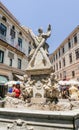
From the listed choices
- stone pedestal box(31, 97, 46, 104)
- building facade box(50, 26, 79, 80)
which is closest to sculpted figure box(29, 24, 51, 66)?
stone pedestal box(31, 97, 46, 104)

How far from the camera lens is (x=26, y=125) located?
139 inches

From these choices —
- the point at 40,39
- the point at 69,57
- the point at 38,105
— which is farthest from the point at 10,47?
the point at 38,105

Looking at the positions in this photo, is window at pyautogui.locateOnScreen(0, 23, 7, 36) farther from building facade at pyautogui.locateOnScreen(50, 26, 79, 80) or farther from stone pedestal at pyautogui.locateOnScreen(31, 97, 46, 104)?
stone pedestal at pyautogui.locateOnScreen(31, 97, 46, 104)

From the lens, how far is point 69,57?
31609 millimetres

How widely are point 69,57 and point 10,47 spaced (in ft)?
44.6

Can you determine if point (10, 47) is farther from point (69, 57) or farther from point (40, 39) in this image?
point (40, 39)

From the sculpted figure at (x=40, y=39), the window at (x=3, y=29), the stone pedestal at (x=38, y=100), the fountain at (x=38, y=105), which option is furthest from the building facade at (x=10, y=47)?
the stone pedestal at (x=38, y=100)

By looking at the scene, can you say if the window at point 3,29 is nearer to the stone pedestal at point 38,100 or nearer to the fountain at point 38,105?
the fountain at point 38,105

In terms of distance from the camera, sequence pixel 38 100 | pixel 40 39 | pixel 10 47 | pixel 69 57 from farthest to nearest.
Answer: pixel 69 57 → pixel 10 47 → pixel 40 39 → pixel 38 100

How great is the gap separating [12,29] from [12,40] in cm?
171

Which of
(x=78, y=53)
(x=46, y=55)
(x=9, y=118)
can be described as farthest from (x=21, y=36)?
(x=9, y=118)

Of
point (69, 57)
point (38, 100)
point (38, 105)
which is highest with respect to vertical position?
point (69, 57)

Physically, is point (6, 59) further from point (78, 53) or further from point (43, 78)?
point (43, 78)

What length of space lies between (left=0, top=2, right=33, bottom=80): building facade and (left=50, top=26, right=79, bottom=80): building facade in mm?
9148
